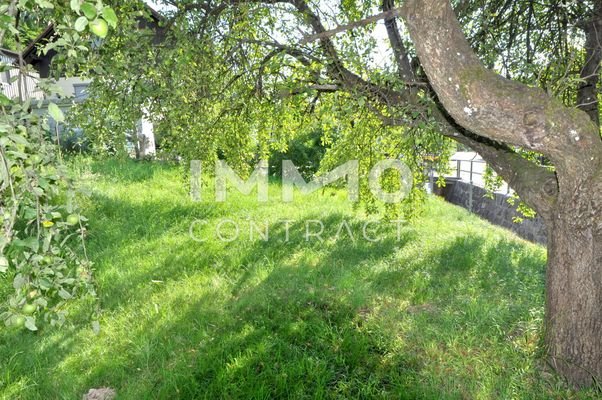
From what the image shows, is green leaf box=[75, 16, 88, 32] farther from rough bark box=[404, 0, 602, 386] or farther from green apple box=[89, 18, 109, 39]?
rough bark box=[404, 0, 602, 386]

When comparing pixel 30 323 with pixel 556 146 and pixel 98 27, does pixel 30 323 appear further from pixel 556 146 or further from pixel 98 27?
pixel 556 146

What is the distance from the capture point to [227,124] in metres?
6.14

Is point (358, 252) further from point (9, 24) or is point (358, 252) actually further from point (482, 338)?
point (9, 24)

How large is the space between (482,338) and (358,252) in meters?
3.08

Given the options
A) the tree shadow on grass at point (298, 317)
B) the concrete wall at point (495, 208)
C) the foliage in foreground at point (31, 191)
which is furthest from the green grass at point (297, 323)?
the concrete wall at point (495, 208)

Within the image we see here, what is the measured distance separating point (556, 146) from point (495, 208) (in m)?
11.0

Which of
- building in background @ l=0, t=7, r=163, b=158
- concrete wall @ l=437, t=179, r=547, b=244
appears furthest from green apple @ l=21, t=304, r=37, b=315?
concrete wall @ l=437, t=179, r=547, b=244

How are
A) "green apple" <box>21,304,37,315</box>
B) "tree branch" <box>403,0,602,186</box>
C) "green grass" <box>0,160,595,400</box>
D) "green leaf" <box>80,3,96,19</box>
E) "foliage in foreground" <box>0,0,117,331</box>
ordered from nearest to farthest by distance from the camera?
"green leaf" <box>80,3,96,19</box>, "foliage in foreground" <box>0,0,117,331</box>, "green apple" <box>21,304,37,315</box>, "tree branch" <box>403,0,602,186</box>, "green grass" <box>0,160,595,400</box>

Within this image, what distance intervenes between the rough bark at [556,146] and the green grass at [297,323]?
0.47 meters

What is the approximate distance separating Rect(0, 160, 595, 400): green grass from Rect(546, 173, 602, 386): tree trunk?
25cm

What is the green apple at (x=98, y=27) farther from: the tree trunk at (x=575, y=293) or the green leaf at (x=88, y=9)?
the tree trunk at (x=575, y=293)

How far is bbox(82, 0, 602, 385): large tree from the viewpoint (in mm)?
2869

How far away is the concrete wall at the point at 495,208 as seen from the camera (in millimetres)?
10898

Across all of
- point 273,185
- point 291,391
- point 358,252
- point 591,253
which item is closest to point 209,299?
point 291,391
